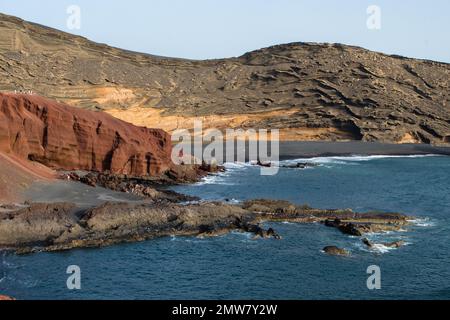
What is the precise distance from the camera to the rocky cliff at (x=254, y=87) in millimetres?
95750

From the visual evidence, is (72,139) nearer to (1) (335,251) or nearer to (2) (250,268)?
(2) (250,268)

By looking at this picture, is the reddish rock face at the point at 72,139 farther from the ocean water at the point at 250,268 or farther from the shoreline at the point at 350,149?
the shoreline at the point at 350,149

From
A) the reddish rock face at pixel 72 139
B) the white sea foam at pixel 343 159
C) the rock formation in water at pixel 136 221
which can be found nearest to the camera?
the rock formation in water at pixel 136 221

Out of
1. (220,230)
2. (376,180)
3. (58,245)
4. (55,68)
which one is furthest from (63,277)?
(55,68)

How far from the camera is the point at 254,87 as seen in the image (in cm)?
10744

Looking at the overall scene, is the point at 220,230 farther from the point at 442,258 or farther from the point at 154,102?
the point at 154,102

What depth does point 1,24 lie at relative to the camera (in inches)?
3720

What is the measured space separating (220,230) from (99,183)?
16.0 m

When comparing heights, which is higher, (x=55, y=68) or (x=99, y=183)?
(x=55, y=68)

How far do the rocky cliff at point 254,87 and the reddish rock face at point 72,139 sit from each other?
38493 mm

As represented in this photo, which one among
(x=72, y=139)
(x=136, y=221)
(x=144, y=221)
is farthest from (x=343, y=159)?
(x=136, y=221)

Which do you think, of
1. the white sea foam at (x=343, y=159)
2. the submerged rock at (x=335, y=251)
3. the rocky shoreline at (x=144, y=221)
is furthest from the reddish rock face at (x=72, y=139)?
the submerged rock at (x=335, y=251)
